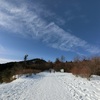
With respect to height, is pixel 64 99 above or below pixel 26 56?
below

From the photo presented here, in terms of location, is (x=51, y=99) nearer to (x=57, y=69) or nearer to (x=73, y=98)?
(x=73, y=98)

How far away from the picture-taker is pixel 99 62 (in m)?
19.7

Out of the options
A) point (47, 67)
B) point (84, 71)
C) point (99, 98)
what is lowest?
point (99, 98)

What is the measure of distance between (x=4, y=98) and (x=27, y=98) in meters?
1.14

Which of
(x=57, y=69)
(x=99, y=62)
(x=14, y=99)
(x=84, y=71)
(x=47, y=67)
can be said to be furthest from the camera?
(x=47, y=67)

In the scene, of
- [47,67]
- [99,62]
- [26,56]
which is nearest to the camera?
[99,62]

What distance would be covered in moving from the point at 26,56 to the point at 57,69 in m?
14.0

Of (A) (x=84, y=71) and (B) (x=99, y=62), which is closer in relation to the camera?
(A) (x=84, y=71)

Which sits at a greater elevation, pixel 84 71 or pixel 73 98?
pixel 84 71

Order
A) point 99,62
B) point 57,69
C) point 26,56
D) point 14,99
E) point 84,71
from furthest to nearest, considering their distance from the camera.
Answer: point 57,69 < point 26,56 < point 99,62 < point 84,71 < point 14,99

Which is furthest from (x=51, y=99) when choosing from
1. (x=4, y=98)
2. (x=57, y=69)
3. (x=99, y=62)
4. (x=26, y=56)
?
(x=57, y=69)

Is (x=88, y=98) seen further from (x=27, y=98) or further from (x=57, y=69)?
(x=57, y=69)

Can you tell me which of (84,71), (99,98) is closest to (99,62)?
(84,71)

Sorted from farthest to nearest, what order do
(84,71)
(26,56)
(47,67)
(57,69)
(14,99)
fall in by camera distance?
(47,67), (57,69), (26,56), (84,71), (14,99)
